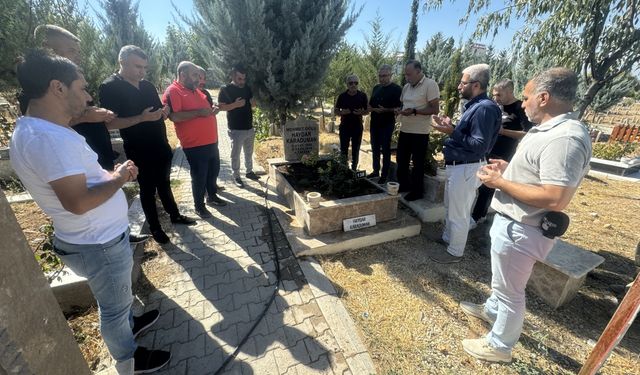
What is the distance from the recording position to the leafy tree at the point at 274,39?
4.60m

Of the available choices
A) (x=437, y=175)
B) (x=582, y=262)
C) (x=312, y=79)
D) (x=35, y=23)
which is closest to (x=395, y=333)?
(x=582, y=262)

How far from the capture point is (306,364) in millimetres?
2281

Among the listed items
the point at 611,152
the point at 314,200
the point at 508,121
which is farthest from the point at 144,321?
the point at 611,152

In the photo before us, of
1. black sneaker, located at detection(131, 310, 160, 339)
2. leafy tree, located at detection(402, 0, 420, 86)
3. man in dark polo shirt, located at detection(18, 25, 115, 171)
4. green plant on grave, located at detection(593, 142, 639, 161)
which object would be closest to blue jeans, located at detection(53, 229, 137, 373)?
black sneaker, located at detection(131, 310, 160, 339)

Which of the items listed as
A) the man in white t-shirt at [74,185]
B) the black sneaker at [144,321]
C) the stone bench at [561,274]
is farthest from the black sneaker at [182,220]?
the stone bench at [561,274]

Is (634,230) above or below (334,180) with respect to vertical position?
below

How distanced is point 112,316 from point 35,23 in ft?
19.7

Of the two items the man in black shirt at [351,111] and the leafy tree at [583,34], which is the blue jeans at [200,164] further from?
the leafy tree at [583,34]

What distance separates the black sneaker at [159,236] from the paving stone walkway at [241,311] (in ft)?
0.39

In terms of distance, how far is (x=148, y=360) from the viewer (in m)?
2.19

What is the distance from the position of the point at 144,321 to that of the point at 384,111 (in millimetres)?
4457

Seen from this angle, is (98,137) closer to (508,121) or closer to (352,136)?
(352,136)

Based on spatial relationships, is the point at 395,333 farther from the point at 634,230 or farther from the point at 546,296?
the point at 634,230

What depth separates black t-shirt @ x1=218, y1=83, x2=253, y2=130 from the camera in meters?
4.92
